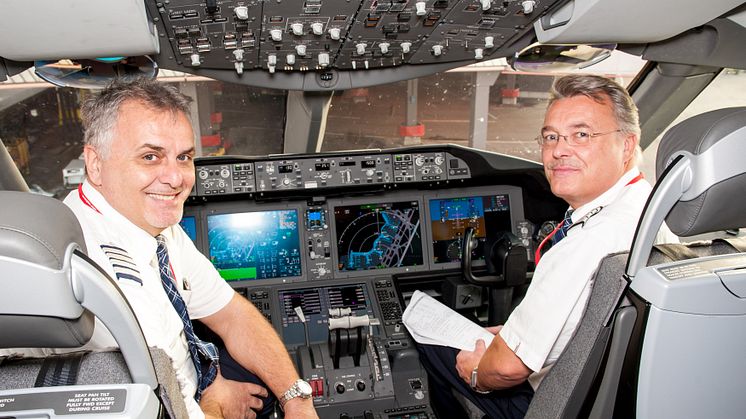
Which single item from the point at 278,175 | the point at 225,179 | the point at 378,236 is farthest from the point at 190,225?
the point at 378,236

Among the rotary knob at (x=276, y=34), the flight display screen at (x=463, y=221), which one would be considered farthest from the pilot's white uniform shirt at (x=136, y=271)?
the flight display screen at (x=463, y=221)

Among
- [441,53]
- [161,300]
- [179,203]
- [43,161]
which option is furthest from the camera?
[43,161]

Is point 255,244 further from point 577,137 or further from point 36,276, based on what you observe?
point 36,276

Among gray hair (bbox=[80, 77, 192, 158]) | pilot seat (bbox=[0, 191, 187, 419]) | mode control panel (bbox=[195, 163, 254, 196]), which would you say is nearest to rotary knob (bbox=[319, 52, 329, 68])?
mode control panel (bbox=[195, 163, 254, 196])

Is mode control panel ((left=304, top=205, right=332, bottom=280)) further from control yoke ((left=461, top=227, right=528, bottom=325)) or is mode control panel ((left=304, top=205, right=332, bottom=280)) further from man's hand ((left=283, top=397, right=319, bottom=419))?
man's hand ((left=283, top=397, right=319, bottom=419))

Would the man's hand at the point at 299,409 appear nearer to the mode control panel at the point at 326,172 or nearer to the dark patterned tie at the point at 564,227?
the dark patterned tie at the point at 564,227

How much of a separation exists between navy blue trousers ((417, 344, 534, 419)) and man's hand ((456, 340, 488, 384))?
0.27ft

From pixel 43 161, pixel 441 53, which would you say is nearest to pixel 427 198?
pixel 441 53

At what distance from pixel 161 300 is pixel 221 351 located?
758 mm

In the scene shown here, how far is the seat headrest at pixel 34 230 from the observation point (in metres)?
0.67

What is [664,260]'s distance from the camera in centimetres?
109

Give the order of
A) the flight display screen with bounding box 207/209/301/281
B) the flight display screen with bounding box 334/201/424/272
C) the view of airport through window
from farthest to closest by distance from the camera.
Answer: the view of airport through window → the flight display screen with bounding box 334/201/424/272 → the flight display screen with bounding box 207/209/301/281

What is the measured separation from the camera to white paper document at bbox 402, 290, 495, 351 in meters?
2.00

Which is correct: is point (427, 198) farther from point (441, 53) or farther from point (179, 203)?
point (179, 203)
